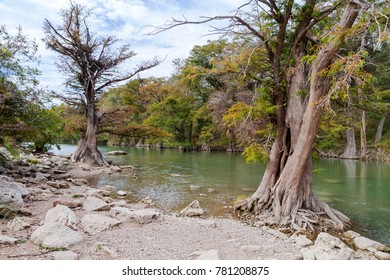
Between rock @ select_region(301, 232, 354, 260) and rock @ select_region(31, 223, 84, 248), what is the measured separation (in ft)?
14.6

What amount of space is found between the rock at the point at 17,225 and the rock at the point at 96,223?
107 centimetres

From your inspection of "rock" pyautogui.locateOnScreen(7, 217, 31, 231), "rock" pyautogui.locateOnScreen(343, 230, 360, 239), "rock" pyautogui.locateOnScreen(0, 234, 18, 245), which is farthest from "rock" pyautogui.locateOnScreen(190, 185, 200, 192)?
"rock" pyautogui.locateOnScreen(0, 234, 18, 245)

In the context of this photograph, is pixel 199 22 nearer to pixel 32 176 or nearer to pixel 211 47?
pixel 32 176

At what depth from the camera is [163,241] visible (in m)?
5.95

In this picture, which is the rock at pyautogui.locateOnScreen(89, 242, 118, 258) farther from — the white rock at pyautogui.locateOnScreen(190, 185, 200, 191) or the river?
the white rock at pyautogui.locateOnScreen(190, 185, 200, 191)

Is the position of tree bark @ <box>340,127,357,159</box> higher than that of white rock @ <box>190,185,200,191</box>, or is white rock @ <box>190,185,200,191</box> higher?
tree bark @ <box>340,127,357,159</box>

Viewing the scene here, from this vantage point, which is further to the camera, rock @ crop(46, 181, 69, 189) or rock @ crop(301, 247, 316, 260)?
rock @ crop(46, 181, 69, 189)

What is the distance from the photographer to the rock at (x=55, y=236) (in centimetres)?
517

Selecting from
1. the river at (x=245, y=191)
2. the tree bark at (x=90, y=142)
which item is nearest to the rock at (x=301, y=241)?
the river at (x=245, y=191)

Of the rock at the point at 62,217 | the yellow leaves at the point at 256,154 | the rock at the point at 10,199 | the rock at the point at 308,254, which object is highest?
the yellow leaves at the point at 256,154

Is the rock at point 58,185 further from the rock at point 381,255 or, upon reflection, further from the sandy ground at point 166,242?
the rock at point 381,255

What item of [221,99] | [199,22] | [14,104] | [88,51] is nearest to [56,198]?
[14,104]

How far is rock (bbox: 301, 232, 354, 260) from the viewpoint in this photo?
18.2 ft

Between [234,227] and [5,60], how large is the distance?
851cm
